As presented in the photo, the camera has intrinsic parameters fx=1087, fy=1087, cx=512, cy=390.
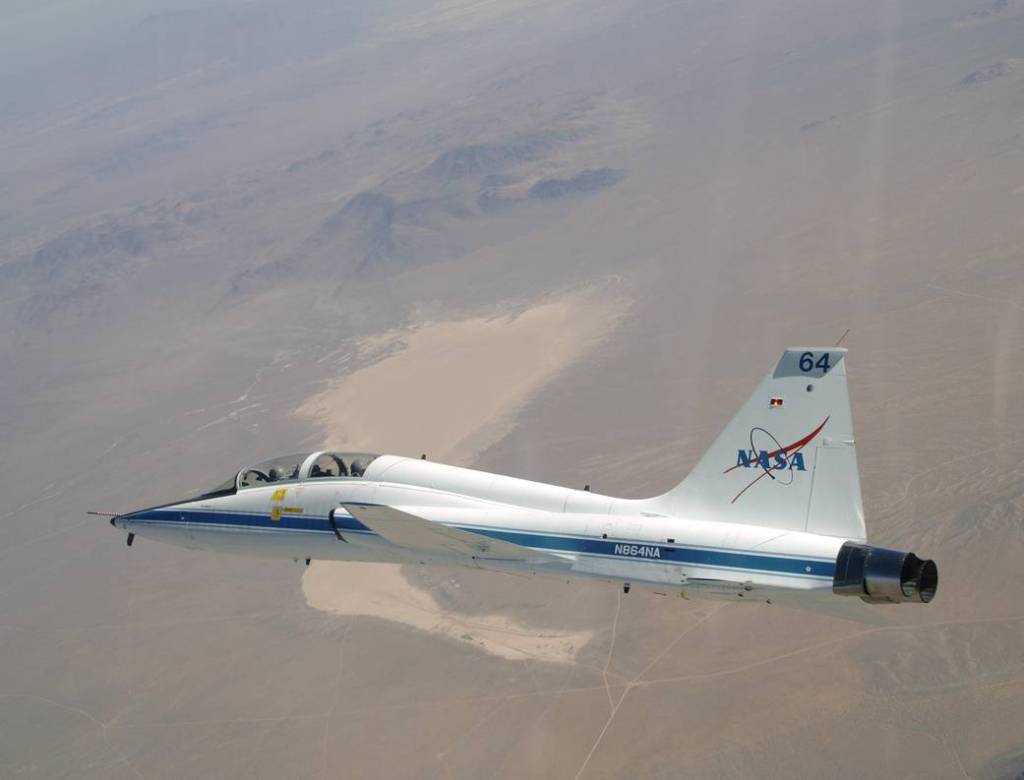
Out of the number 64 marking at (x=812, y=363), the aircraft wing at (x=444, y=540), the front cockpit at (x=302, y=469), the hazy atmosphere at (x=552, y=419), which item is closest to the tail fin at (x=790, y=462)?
the number 64 marking at (x=812, y=363)

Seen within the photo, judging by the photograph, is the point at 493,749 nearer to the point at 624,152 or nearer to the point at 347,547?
the point at 347,547

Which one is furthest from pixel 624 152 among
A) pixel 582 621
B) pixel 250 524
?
pixel 250 524

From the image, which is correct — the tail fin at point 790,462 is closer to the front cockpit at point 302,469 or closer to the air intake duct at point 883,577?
the air intake duct at point 883,577

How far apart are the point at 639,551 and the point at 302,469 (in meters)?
9.69

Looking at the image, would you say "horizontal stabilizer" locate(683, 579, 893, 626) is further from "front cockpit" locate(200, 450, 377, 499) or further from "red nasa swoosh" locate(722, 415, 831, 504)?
"front cockpit" locate(200, 450, 377, 499)

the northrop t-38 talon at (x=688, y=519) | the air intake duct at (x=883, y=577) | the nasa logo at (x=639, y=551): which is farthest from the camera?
the nasa logo at (x=639, y=551)

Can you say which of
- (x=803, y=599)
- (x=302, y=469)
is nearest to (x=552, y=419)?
(x=302, y=469)

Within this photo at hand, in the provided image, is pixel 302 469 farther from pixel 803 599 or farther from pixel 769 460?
pixel 803 599

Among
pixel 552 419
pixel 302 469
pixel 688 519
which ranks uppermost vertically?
pixel 302 469

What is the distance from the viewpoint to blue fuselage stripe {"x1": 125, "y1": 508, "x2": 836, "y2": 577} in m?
21.8

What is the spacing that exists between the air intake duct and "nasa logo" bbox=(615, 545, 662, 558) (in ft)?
12.8

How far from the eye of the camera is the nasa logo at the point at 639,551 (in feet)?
76.8

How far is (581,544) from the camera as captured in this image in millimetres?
24406

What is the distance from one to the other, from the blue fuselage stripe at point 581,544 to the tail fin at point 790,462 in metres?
1.11
